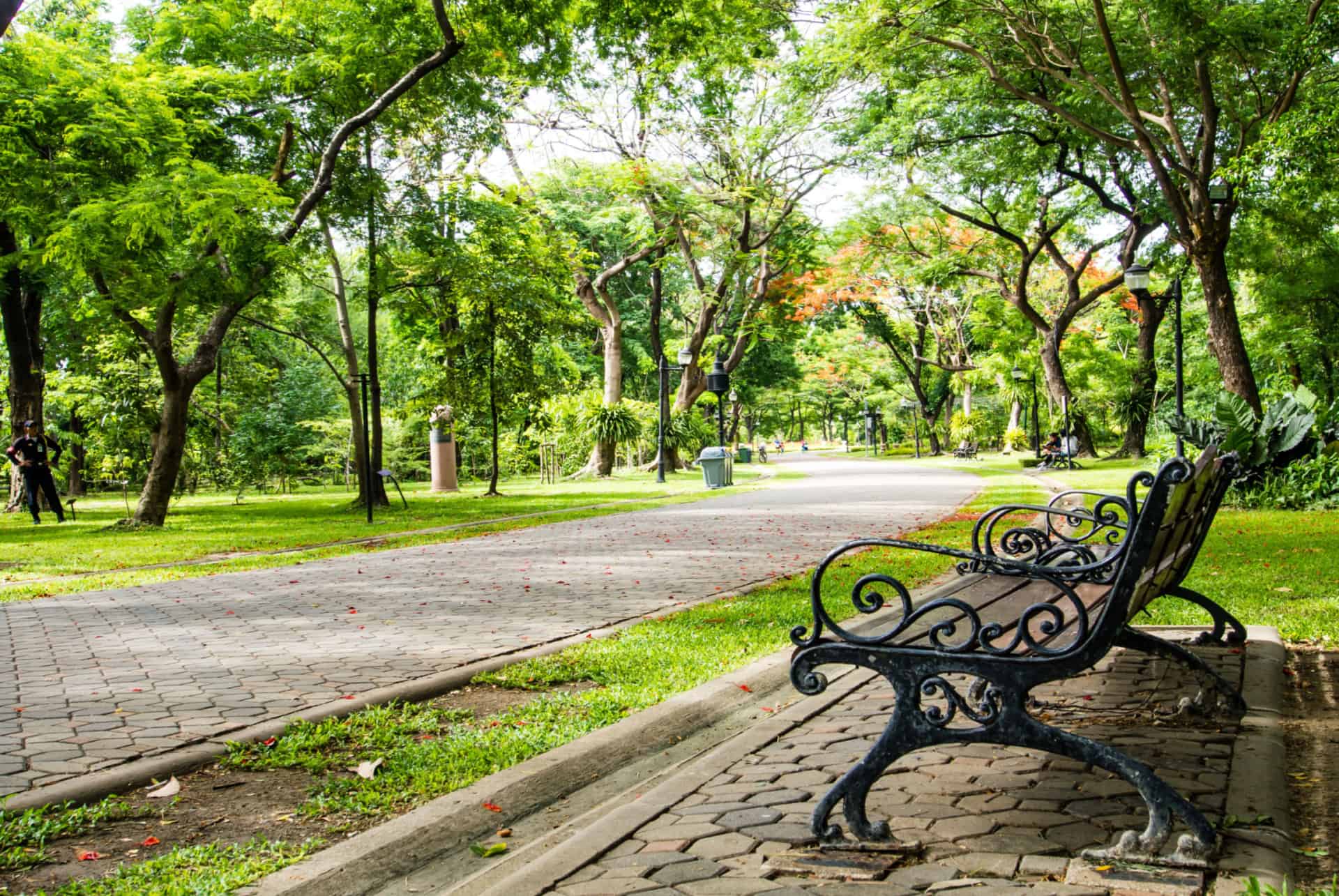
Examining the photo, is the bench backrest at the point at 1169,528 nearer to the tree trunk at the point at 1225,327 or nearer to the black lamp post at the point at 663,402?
the tree trunk at the point at 1225,327

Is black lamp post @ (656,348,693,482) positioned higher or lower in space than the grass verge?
higher

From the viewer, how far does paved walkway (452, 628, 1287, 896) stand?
2.83m

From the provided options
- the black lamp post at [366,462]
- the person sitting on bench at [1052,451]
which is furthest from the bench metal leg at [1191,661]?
the person sitting on bench at [1052,451]

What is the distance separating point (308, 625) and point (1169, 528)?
5650 millimetres

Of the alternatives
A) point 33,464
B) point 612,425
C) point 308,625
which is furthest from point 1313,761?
point 612,425

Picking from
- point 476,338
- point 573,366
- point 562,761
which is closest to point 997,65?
point 476,338

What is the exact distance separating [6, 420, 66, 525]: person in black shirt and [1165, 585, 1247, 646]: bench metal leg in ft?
64.8

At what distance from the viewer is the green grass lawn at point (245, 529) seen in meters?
11.1

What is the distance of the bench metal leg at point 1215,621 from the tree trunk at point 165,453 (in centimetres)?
1614

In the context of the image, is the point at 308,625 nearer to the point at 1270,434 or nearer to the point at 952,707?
the point at 952,707

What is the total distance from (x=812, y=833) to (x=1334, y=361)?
39.1 meters

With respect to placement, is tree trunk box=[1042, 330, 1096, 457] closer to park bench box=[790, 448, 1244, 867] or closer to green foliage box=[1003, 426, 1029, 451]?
green foliage box=[1003, 426, 1029, 451]

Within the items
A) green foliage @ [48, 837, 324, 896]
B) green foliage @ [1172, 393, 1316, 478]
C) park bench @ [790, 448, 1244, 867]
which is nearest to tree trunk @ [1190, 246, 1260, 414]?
green foliage @ [1172, 393, 1316, 478]

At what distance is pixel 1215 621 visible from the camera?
195 inches
